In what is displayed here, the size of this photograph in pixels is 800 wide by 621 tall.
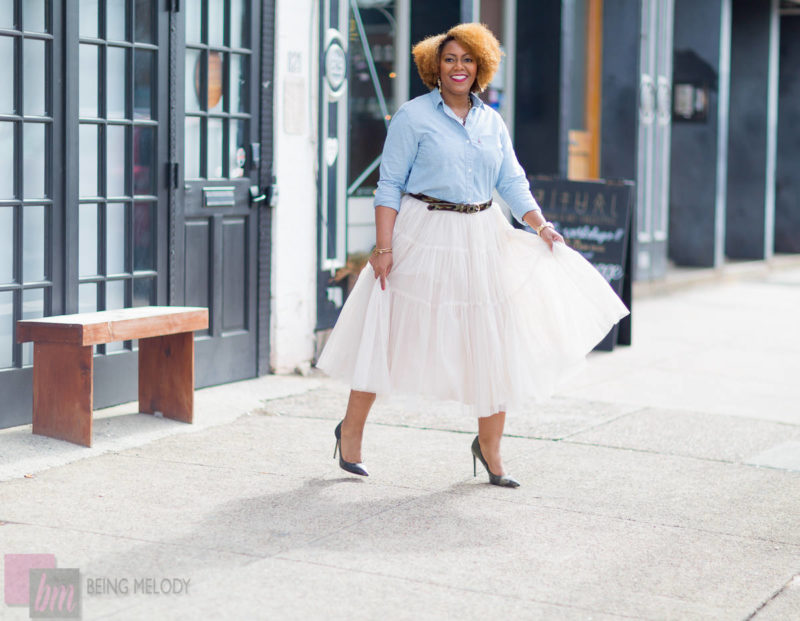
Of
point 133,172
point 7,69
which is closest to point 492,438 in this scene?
point 133,172

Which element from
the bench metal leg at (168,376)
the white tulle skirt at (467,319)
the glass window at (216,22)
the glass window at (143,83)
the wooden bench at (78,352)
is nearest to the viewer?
the white tulle skirt at (467,319)

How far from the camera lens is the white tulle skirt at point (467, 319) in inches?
193

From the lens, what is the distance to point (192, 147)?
22.6 ft

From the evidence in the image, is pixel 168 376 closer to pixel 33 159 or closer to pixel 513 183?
pixel 33 159

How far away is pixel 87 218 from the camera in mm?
6184

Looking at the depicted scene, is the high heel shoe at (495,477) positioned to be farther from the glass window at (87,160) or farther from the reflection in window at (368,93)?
the reflection in window at (368,93)

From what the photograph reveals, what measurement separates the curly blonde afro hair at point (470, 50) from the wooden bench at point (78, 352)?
179 cm

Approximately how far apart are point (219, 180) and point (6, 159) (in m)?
1.54

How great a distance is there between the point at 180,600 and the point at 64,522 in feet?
3.17

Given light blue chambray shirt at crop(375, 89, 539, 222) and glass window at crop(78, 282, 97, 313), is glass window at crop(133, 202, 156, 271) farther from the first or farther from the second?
light blue chambray shirt at crop(375, 89, 539, 222)

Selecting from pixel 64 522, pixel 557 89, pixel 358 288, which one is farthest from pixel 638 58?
pixel 64 522

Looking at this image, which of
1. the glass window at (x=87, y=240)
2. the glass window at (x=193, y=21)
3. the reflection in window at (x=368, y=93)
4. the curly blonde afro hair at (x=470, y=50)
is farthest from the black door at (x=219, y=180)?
the curly blonde afro hair at (x=470, y=50)

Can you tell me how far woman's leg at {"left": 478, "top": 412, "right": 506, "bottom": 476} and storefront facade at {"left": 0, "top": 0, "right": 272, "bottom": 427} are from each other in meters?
2.21

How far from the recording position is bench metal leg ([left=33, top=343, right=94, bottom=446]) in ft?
17.7
